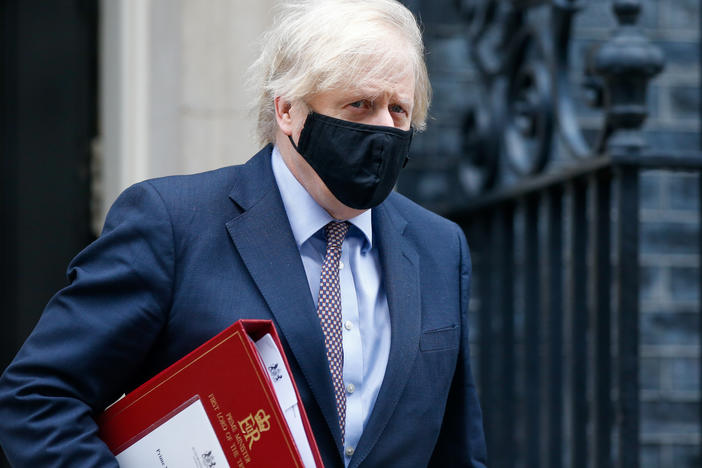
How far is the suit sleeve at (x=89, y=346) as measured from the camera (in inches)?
74.5

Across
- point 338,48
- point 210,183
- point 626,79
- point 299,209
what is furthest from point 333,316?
point 626,79

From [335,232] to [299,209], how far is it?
8cm

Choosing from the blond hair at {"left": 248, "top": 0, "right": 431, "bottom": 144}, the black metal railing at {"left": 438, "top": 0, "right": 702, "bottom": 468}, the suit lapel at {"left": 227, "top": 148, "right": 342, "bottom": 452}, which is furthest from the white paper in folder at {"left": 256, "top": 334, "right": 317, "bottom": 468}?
the black metal railing at {"left": 438, "top": 0, "right": 702, "bottom": 468}

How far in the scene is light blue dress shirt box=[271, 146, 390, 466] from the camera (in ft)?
6.88

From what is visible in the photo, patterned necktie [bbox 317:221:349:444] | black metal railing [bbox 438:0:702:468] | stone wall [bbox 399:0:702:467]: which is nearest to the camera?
patterned necktie [bbox 317:221:349:444]

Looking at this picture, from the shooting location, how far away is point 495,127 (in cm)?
416

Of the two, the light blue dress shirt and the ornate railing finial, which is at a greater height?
the ornate railing finial

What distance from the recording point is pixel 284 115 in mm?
2119

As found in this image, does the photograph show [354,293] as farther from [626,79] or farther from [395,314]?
[626,79]

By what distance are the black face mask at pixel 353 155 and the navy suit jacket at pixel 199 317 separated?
0.14m

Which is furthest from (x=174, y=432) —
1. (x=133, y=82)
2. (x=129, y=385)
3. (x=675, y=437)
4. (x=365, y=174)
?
(x=675, y=437)

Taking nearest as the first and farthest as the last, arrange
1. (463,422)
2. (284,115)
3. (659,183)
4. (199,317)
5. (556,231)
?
(199,317)
(284,115)
(463,422)
(556,231)
(659,183)

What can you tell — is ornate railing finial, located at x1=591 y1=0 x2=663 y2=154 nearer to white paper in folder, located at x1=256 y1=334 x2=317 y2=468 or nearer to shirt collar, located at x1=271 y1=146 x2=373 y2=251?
shirt collar, located at x1=271 y1=146 x2=373 y2=251

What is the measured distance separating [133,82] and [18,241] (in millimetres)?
863
